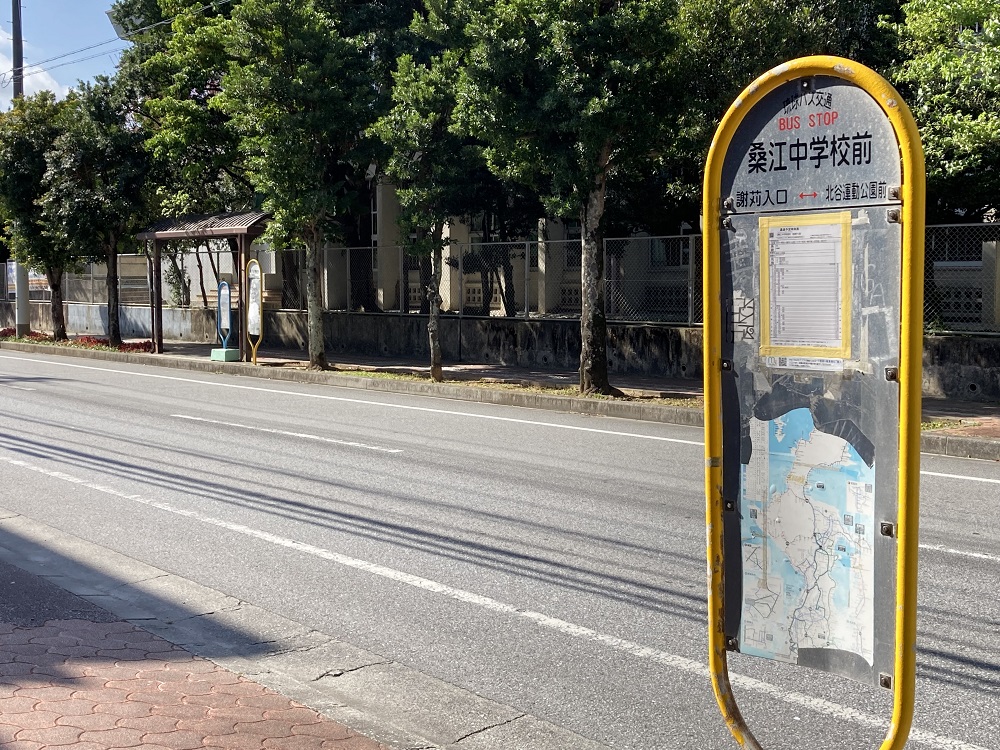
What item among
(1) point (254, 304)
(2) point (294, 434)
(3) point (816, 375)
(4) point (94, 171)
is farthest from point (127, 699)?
(4) point (94, 171)

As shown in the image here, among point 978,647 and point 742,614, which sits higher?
point 742,614

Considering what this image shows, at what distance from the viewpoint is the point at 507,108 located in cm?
1535

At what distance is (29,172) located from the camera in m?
28.7

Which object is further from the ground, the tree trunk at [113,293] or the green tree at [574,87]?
the green tree at [574,87]

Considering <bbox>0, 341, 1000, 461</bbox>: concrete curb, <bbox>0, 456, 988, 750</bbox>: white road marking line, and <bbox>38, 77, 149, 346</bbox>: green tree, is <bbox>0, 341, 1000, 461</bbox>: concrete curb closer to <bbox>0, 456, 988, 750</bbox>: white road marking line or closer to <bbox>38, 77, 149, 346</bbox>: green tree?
<bbox>38, 77, 149, 346</bbox>: green tree

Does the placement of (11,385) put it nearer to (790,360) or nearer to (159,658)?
(159,658)

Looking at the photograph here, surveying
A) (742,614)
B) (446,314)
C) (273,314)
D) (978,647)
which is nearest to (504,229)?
(446,314)

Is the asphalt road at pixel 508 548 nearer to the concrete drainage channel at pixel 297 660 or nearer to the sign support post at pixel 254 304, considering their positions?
the concrete drainage channel at pixel 297 660

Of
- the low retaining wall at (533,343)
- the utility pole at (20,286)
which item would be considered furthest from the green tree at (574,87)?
the utility pole at (20,286)

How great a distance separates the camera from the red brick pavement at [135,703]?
13.6 ft

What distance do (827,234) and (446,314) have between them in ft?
70.6

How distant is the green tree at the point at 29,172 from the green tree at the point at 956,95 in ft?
69.4

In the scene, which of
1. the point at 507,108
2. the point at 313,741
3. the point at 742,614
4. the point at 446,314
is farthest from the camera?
the point at 446,314

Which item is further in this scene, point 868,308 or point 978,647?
point 978,647
